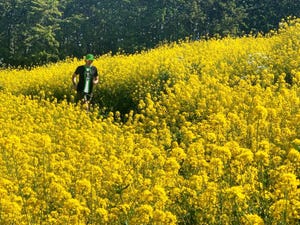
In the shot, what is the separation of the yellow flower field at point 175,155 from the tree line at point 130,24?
28.3 meters

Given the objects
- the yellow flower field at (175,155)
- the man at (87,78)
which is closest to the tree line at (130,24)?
the yellow flower field at (175,155)

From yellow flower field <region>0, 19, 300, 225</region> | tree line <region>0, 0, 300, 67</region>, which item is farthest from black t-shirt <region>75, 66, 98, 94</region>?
tree line <region>0, 0, 300, 67</region>

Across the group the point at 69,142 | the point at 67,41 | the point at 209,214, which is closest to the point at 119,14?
the point at 67,41

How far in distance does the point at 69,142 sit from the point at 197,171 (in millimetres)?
2693

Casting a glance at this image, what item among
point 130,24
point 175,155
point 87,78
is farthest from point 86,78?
point 130,24

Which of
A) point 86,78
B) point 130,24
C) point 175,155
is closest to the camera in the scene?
point 175,155

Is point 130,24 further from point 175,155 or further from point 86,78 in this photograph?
point 175,155

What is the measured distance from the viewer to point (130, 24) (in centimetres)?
4878

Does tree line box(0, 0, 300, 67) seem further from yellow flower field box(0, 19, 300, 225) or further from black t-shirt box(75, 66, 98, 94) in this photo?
black t-shirt box(75, 66, 98, 94)

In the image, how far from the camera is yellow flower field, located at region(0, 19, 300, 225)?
3943mm

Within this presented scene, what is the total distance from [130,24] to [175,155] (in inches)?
1774

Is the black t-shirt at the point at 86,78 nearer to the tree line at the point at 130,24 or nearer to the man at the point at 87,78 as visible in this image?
the man at the point at 87,78

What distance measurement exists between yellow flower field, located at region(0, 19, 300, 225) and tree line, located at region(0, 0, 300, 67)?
28337mm

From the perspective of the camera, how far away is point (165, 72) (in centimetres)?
1145
